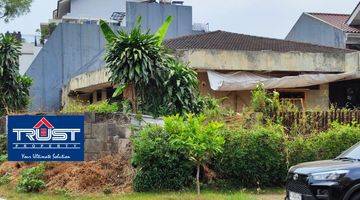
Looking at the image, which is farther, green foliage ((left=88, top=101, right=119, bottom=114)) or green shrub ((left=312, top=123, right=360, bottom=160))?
green foliage ((left=88, top=101, right=119, bottom=114))

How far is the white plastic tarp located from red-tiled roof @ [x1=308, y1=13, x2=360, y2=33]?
28.0 feet

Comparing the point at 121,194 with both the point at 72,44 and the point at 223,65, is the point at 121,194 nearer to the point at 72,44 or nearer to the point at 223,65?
the point at 223,65

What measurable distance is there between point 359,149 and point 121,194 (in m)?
5.06

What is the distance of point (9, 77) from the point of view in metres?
21.5

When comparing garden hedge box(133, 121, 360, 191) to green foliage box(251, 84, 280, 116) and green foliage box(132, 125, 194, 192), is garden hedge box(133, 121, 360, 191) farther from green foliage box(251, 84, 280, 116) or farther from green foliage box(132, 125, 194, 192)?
green foliage box(251, 84, 280, 116)

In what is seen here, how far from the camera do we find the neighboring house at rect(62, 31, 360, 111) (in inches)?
874

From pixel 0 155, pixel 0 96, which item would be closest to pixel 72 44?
pixel 0 96

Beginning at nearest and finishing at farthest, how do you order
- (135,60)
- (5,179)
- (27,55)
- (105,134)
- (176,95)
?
1. (5,179)
2. (105,134)
3. (135,60)
4. (176,95)
5. (27,55)

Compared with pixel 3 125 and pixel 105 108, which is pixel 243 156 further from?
pixel 3 125

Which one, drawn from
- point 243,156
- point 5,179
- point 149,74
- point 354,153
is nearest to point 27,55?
point 149,74

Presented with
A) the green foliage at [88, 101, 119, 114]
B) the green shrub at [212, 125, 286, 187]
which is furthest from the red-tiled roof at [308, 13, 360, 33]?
the green shrub at [212, 125, 286, 187]

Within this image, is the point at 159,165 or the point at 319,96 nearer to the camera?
the point at 159,165

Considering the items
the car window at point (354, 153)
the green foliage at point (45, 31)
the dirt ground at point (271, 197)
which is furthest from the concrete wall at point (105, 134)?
the green foliage at point (45, 31)

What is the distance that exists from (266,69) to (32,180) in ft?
40.1
